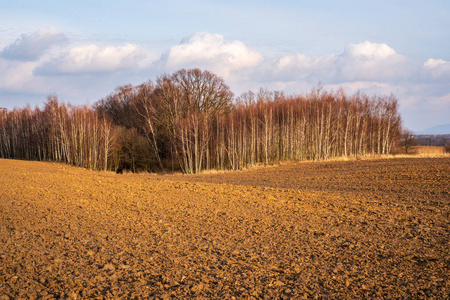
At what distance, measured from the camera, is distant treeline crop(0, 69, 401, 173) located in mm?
55375

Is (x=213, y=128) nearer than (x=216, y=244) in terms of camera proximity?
No

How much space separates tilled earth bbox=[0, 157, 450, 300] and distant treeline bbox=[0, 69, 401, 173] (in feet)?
113

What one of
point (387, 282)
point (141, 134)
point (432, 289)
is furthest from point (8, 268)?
point (141, 134)

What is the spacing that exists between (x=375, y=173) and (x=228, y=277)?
2768cm

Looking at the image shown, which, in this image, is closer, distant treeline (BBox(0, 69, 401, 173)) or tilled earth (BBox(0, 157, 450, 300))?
tilled earth (BBox(0, 157, 450, 300))

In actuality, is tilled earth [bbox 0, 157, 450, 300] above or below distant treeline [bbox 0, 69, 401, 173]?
below

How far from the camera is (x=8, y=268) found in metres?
7.97

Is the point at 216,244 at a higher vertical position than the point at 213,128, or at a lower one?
lower

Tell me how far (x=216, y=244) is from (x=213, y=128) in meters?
48.4

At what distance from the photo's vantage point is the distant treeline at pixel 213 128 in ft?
182

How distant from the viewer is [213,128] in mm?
58688

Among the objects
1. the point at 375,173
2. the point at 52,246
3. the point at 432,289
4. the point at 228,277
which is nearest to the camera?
the point at 432,289

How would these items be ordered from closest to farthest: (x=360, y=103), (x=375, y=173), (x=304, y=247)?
1. (x=304, y=247)
2. (x=375, y=173)
3. (x=360, y=103)

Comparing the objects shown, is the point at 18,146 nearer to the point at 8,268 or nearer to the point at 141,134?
the point at 141,134
